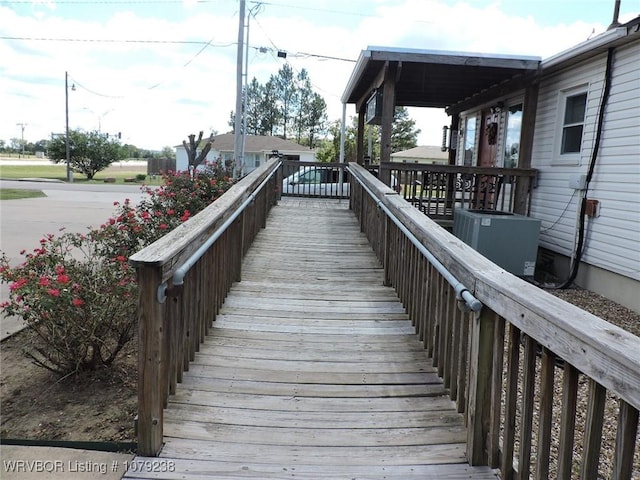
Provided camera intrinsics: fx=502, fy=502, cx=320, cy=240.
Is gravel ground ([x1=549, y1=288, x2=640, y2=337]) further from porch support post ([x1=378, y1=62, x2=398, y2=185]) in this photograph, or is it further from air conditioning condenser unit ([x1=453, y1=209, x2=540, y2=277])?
Result: porch support post ([x1=378, y1=62, x2=398, y2=185])

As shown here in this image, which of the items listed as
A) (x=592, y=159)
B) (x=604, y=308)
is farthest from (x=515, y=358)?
(x=592, y=159)

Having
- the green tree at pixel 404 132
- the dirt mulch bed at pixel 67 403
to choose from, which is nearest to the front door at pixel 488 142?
the dirt mulch bed at pixel 67 403

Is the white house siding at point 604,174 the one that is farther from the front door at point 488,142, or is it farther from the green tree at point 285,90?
the green tree at point 285,90

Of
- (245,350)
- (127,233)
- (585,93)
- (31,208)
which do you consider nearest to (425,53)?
(585,93)

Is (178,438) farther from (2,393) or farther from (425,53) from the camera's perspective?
(425,53)

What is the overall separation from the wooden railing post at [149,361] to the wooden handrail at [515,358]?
4.69 feet

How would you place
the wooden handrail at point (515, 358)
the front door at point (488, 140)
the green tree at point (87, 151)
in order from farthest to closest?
the green tree at point (87, 151), the front door at point (488, 140), the wooden handrail at point (515, 358)

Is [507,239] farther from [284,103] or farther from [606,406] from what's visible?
[284,103]

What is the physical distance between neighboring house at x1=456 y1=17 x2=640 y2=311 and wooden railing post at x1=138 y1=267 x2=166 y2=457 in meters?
6.01

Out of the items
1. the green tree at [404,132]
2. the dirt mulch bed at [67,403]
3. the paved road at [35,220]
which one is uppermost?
the green tree at [404,132]

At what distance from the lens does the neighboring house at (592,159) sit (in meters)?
6.35

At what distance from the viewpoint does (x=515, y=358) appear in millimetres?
2102

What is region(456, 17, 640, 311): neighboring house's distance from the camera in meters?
6.35

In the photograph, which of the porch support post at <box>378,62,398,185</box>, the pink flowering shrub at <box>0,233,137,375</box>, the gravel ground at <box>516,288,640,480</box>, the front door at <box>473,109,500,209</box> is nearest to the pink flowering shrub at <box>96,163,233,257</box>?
the pink flowering shrub at <box>0,233,137,375</box>
